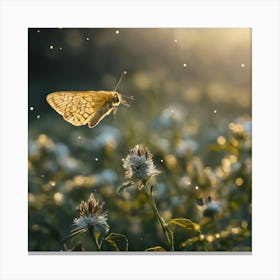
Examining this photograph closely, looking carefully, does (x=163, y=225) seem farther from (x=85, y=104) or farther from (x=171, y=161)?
(x=85, y=104)

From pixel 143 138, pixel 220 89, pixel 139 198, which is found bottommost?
pixel 139 198

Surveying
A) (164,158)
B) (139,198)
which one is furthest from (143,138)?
(139,198)

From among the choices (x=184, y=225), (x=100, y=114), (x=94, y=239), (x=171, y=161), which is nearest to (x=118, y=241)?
(x=94, y=239)

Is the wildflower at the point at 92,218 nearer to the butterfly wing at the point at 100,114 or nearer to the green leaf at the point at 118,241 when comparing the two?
the green leaf at the point at 118,241

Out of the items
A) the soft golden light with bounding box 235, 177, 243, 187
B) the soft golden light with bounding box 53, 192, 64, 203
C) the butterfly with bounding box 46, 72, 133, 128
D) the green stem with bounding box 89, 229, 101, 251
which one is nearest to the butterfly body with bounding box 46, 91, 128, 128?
the butterfly with bounding box 46, 72, 133, 128

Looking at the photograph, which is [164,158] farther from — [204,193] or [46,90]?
[46,90]

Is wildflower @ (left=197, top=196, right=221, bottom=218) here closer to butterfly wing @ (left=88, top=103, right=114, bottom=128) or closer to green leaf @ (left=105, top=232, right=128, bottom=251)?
green leaf @ (left=105, top=232, right=128, bottom=251)

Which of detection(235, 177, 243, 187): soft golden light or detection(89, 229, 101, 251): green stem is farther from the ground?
detection(235, 177, 243, 187): soft golden light
